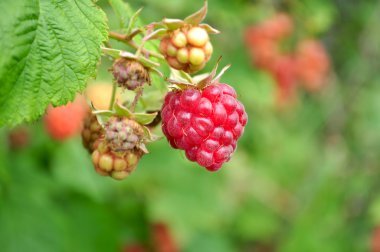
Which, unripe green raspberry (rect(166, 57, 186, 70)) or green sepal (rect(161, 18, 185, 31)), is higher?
green sepal (rect(161, 18, 185, 31))

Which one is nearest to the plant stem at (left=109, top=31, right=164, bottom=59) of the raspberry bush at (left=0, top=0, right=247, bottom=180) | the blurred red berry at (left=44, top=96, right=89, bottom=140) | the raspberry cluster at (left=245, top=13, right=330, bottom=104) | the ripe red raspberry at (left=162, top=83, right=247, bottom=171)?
the raspberry bush at (left=0, top=0, right=247, bottom=180)

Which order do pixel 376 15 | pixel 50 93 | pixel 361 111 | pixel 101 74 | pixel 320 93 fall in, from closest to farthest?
1. pixel 50 93
2. pixel 101 74
3. pixel 376 15
4. pixel 361 111
5. pixel 320 93

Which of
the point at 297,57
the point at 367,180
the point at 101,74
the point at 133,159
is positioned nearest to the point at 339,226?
the point at 367,180

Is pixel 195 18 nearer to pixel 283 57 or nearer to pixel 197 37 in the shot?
pixel 197 37

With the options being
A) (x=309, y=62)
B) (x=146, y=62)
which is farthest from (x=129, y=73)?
(x=309, y=62)

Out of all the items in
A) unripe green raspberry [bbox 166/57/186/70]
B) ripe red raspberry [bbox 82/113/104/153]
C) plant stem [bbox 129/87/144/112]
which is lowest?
ripe red raspberry [bbox 82/113/104/153]

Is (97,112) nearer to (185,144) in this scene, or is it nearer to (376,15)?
(185,144)

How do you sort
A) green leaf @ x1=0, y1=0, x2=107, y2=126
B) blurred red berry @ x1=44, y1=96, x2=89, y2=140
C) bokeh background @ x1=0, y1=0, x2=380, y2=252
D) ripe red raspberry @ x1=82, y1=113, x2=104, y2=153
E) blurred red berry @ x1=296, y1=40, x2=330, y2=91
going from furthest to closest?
blurred red berry @ x1=296, y1=40, x2=330, y2=91 < bokeh background @ x1=0, y1=0, x2=380, y2=252 < blurred red berry @ x1=44, y1=96, x2=89, y2=140 < ripe red raspberry @ x1=82, y1=113, x2=104, y2=153 < green leaf @ x1=0, y1=0, x2=107, y2=126

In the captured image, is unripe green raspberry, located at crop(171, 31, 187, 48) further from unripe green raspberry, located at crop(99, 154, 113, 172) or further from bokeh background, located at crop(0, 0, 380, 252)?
bokeh background, located at crop(0, 0, 380, 252)
